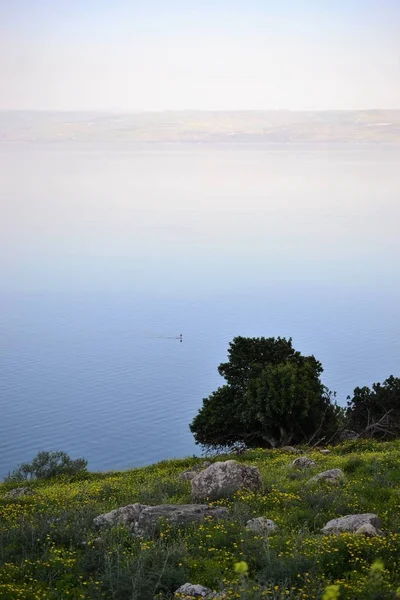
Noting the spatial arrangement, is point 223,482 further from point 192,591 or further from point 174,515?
point 192,591

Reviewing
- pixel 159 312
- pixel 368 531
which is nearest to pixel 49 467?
pixel 368 531

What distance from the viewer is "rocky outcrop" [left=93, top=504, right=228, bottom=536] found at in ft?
59.1

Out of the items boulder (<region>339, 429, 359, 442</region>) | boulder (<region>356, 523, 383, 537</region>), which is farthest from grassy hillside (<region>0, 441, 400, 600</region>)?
boulder (<region>339, 429, 359, 442</region>)

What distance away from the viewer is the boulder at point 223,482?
2133cm

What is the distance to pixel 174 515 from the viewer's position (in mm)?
18484

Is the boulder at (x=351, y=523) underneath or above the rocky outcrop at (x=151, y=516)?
underneath

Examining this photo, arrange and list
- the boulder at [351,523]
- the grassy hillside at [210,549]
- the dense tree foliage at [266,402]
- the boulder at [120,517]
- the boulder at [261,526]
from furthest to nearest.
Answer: the dense tree foliage at [266,402] < the boulder at [120,517] < the boulder at [351,523] < the boulder at [261,526] < the grassy hillside at [210,549]

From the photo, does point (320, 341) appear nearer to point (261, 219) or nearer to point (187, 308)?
point (187, 308)

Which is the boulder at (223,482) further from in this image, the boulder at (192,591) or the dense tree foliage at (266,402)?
the dense tree foliage at (266,402)

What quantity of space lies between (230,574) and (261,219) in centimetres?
14883

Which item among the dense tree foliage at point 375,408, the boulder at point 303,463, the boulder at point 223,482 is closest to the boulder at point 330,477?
the boulder at point 223,482

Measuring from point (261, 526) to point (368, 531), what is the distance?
220cm

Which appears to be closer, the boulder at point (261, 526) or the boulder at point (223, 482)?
the boulder at point (261, 526)

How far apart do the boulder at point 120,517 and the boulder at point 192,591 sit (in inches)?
153
